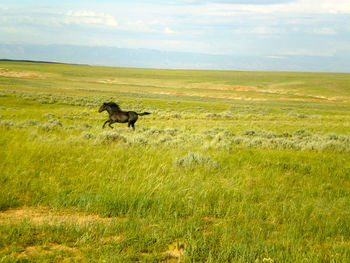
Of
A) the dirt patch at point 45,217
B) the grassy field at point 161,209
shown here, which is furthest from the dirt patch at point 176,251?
the dirt patch at point 45,217

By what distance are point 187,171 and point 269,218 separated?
8.36ft

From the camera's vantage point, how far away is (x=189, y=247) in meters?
3.48

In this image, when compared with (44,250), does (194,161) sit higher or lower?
higher

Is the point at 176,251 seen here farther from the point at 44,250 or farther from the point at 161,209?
the point at 44,250

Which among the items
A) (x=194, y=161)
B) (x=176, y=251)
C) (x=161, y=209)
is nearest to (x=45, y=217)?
(x=161, y=209)

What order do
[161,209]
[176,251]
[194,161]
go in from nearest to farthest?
[176,251] → [161,209] → [194,161]

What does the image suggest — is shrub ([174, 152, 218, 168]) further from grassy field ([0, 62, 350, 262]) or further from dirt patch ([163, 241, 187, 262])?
dirt patch ([163, 241, 187, 262])

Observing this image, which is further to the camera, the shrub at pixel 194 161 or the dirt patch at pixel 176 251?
the shrub at pixel 194 161

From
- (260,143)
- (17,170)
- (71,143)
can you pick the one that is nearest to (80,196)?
Answer: (17,170)

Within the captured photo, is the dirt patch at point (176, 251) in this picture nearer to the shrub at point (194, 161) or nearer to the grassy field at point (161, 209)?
the grassy field at point (161, 209)

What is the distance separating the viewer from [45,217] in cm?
418

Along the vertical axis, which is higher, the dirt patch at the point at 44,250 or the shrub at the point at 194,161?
the shrub at the point at 194,161

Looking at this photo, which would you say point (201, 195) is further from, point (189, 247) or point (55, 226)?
point (55, 226)

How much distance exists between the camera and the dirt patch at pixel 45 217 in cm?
400
